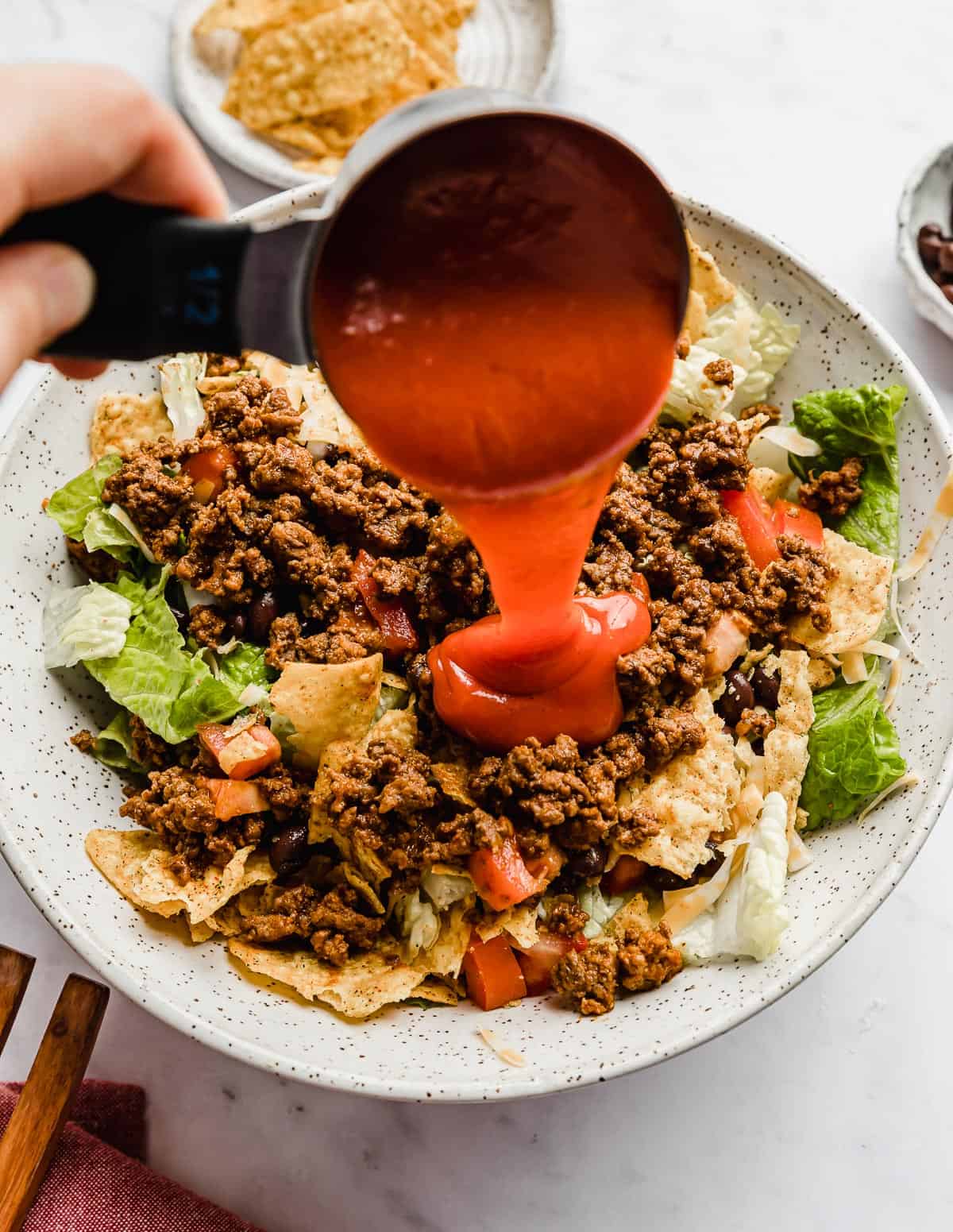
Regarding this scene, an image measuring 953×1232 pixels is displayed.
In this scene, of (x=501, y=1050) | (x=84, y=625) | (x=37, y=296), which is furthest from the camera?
(x=84, y=625)

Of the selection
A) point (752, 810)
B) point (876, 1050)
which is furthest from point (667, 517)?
point (876, 1050)

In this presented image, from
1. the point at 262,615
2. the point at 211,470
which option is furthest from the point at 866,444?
the point at 211,470

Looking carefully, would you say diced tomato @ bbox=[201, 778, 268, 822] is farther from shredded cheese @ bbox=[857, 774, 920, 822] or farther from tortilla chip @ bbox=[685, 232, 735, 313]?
tortilla chip @ bbox=[685, 232, 735, 313]

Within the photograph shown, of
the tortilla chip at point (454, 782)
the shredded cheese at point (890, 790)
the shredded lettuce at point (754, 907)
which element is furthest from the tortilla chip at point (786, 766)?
the tortilla chip at point (454, 782)

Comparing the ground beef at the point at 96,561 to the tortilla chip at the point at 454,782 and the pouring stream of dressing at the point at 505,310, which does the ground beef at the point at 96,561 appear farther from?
the pouring stream of dressing at the point at 505,310

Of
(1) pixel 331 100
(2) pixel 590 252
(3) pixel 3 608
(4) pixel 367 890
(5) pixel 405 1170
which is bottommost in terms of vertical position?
(5) pixel 405 1170

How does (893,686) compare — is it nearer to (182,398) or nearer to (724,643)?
→ (724,643)

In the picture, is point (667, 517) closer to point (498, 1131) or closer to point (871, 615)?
point (871, 615)
